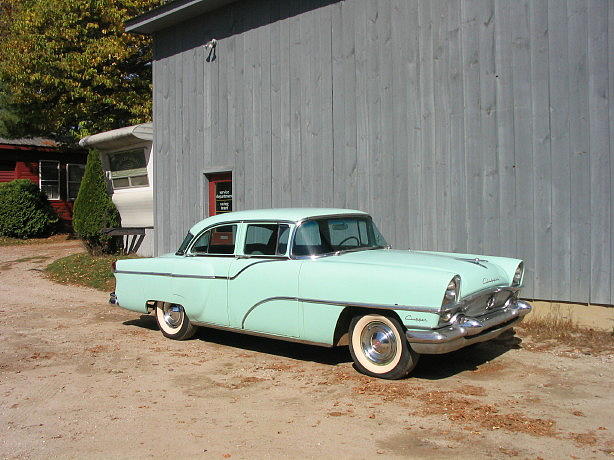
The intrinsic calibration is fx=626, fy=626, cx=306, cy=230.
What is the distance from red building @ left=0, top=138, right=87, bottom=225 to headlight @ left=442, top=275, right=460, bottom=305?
73.5 ft

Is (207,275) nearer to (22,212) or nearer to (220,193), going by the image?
(220,193)

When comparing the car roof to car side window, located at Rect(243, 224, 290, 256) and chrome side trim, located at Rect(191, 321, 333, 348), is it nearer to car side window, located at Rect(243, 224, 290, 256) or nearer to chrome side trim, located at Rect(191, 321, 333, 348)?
car side window, located at Rect(243, 224, 290, 256)

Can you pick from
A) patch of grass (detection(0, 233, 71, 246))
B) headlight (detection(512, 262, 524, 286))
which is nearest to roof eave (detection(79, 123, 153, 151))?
patch of grass (detection(0, 233, 71, 246))

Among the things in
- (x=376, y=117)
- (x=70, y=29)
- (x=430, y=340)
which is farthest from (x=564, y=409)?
(x=70, y=29)

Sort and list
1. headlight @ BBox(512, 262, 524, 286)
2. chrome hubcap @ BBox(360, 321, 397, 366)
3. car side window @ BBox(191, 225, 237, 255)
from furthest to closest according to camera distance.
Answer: car side window @ BBox(191, 225, 237, 255) < headlight @ BBox(512, 262, 524, 286) < chrome hubcap @ BBox(360, 321, 397, 366)

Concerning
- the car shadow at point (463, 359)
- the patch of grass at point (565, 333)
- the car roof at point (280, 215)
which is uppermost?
the car roof at point (280, 215)

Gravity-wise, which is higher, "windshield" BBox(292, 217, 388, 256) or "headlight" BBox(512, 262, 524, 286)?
"windshield" BBox(292, 217, 388, 256)

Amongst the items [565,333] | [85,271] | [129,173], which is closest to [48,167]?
[129,173]

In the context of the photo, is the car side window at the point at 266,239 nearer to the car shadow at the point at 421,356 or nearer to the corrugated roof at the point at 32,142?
the car shadow at the point at 421,356

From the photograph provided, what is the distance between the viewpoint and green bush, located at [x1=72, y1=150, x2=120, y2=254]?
15570 mm

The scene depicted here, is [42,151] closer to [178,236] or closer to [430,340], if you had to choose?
[178,236]

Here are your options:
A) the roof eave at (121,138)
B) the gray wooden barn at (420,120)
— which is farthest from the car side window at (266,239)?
the roof eave at (121,138)

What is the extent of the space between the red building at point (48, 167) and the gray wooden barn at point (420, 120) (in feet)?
46.1

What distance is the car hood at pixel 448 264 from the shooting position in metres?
5.56
